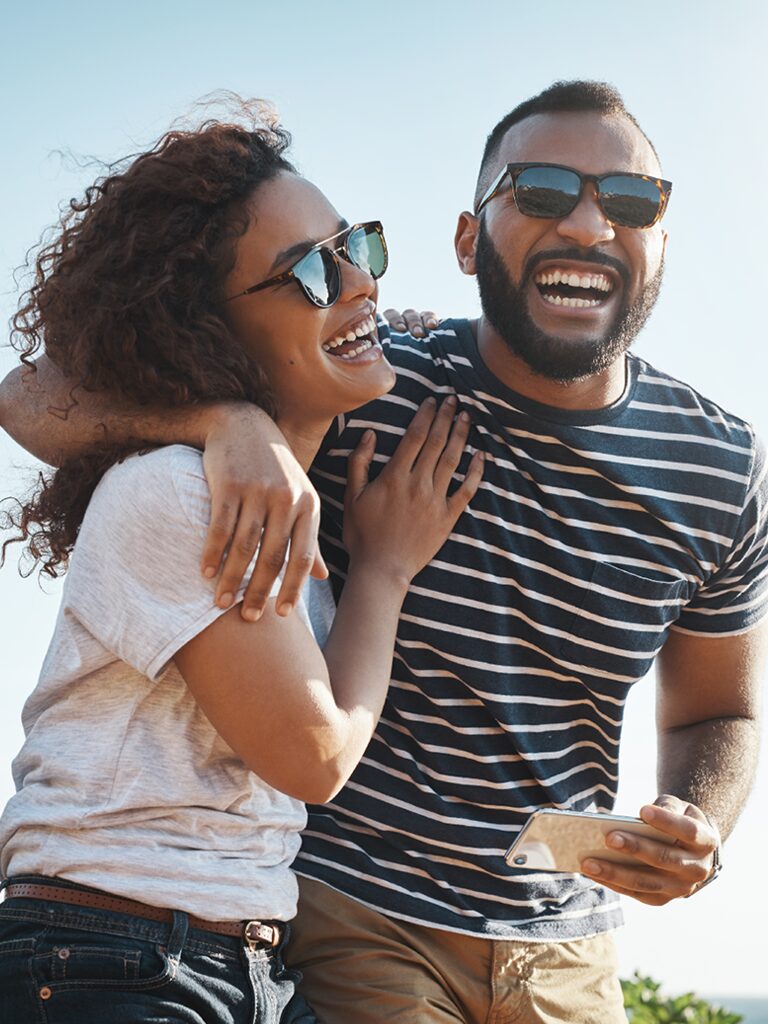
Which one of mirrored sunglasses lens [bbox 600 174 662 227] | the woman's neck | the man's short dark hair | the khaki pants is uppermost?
the man's short dark hair

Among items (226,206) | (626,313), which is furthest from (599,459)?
(226,206)

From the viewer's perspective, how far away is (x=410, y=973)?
3600 millimetres

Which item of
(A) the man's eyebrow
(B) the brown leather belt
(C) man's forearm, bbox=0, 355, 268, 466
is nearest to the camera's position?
(B) the brown leather belt

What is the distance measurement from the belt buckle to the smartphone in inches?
23.7

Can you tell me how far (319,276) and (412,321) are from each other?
91cm

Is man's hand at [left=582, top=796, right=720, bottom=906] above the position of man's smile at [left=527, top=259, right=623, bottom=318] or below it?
below

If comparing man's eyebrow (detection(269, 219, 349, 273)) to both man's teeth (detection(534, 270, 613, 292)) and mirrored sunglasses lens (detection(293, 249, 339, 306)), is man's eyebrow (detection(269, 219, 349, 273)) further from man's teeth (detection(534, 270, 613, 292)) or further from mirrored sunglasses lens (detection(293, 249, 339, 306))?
man's teeth (detection(534, 270, 613, 292))

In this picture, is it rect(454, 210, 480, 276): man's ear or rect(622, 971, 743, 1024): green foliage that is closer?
rect(454, 210, 480, 276): man's ear

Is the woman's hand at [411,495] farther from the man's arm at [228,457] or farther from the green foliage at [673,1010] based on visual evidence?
the green foliage at [673,1010]

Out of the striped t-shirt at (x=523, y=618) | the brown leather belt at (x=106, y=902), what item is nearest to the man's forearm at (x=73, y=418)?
the striped t-shirt at (x=523, y=618)

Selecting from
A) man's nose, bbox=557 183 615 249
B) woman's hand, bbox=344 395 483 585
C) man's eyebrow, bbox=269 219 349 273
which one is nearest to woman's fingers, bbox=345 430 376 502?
woman's hand, bbox=344 395 483 585

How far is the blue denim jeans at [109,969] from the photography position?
2.76 m

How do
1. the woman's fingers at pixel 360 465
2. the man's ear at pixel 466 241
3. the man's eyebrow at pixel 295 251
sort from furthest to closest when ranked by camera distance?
the man's ear at pixel 466 241 → the woman's fingers at pixel 360 465 → the man's eyebrow at pixel 295 251

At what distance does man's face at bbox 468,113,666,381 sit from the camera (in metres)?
4.07
